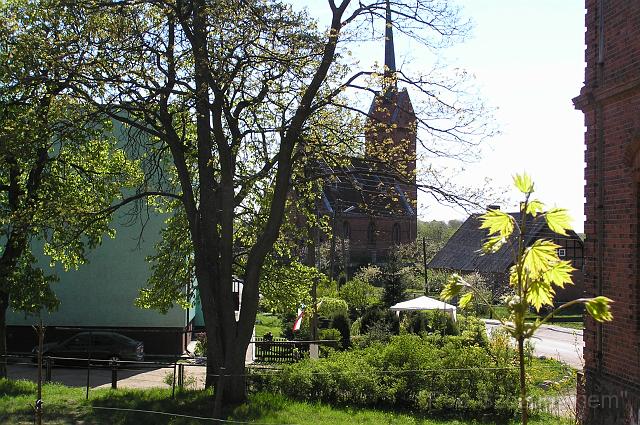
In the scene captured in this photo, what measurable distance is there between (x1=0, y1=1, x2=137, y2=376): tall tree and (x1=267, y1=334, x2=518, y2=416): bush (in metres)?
5.31

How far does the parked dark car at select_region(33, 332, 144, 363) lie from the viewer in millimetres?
22062

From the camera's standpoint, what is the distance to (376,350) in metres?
16.3

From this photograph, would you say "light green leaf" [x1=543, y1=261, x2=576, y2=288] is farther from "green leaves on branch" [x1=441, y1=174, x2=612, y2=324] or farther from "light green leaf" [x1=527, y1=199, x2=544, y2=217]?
"light green leaf" [x1=527, y1=199, x2=544, y2=217]

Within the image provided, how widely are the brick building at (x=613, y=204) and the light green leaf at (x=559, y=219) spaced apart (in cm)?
545

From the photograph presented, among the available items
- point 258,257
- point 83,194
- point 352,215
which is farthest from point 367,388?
point 352,215

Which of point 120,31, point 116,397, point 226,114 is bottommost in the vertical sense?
point 116,397

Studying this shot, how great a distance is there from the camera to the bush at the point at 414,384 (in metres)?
13.7

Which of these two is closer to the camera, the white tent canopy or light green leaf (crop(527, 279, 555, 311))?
light green leaf (crop(527, 279, 555, 311))

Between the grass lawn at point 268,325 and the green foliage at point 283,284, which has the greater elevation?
the green foliage at point 283,284

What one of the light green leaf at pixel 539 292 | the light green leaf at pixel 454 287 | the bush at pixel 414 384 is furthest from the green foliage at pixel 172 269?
the light green leaf at pixel 539 292

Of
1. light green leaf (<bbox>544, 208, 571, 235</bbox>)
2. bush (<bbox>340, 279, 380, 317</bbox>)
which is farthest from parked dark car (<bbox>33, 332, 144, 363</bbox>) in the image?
light green leaf (<bbox>544, 208, 571, 235</bbox>)

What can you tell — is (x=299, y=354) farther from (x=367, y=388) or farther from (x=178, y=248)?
(x=367, y=388)

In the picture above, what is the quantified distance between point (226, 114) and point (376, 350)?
6401 mm

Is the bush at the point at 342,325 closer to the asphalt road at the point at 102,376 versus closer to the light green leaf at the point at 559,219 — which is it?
the asphalt road at the point at 102,376
